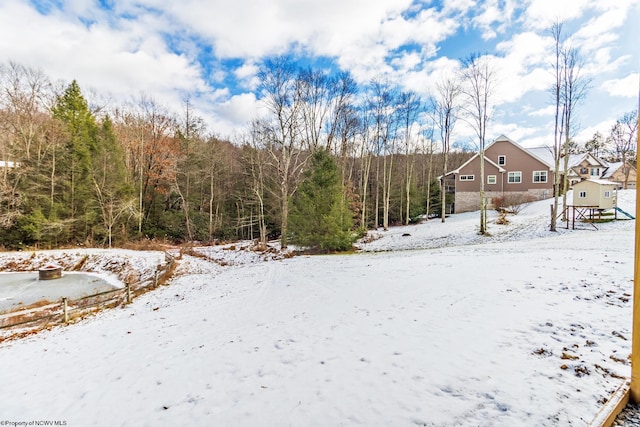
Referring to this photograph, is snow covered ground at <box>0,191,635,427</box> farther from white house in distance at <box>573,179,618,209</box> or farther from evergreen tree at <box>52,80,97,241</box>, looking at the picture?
evergreen tree at <box>52,80,97,241</box>

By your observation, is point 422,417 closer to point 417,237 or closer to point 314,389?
point 314,389

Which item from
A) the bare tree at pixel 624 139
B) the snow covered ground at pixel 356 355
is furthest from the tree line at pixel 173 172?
the bare tree at pixel 624 139

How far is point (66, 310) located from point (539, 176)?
37.1m

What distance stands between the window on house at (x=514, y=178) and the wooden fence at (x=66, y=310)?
32.7 m

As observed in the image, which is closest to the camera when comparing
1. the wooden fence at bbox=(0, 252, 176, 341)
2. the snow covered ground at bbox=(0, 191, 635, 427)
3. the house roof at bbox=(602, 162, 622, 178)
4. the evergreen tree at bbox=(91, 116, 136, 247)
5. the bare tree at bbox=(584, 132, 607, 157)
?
the snow covered ground at bbox=(0, 191, 635, 427)

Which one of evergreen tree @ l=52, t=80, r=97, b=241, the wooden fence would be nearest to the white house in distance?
the wooden fence

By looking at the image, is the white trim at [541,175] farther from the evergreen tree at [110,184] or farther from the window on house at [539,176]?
the evergreen tree at [110,184]

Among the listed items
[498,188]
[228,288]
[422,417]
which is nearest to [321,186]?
[228,288]

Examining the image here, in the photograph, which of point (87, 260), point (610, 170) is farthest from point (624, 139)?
point (87, 260)

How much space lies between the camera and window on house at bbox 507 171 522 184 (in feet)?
98.6

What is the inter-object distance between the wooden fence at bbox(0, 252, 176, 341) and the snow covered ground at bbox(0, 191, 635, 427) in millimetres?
899

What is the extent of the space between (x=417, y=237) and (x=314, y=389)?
18.8 meters

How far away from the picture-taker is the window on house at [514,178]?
98.6 feet

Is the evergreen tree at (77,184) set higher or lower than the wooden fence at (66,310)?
higher
